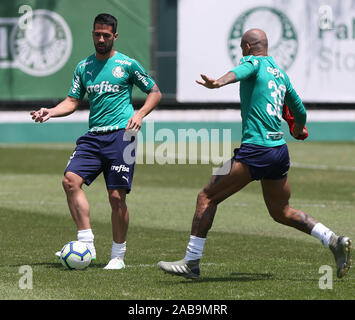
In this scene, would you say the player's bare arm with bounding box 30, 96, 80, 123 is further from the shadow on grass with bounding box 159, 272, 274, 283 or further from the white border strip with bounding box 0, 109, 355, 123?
the white border strip with bounding box 0, 109, 355, 123

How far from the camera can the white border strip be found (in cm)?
2900

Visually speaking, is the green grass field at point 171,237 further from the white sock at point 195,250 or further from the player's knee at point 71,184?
the player's knee at point 71,184

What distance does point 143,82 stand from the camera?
9.70 m

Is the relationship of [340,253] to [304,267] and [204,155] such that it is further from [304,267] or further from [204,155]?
[204,155]

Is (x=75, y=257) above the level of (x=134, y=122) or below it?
below

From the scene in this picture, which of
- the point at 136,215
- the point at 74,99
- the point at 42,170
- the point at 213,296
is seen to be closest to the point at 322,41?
the point at 42,170

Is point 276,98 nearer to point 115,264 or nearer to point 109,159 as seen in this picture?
point 109,159

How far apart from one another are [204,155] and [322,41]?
7.96m

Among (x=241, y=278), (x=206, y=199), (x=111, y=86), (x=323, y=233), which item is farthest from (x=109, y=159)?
(x=323, y=233)

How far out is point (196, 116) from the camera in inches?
1191

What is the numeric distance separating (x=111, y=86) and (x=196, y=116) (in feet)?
68.0

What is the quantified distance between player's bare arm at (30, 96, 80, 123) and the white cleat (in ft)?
5.05

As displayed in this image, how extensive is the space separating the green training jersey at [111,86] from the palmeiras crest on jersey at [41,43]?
19.0 metres

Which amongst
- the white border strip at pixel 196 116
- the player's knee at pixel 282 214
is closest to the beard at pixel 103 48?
the player's knee at pixel 282 214
